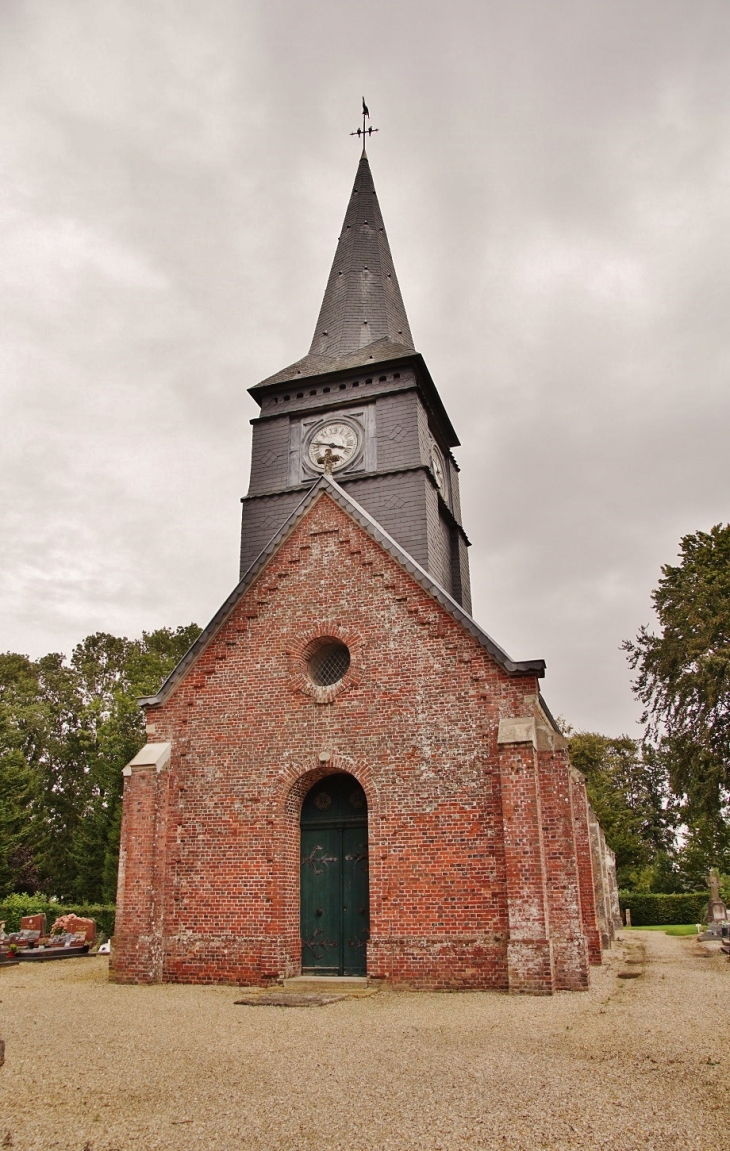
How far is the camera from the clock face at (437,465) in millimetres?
22300

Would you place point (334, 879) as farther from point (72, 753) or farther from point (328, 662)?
point (72, 753)

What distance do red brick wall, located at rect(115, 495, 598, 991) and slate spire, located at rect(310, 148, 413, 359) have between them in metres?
11.1

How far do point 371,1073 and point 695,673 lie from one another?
20059 millimetres

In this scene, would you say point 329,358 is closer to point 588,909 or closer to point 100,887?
point 588,909

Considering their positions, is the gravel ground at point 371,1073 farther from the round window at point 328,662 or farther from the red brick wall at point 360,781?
the round window at point 328,662

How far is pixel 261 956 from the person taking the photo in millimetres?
13125

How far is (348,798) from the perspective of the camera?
14.3m

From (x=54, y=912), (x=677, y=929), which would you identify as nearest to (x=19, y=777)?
(x=54, y=912)

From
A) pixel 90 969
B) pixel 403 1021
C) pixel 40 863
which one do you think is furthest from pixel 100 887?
pixel 403 1021

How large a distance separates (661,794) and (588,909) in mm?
49434

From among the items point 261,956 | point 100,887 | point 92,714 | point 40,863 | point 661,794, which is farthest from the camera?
point 661,794

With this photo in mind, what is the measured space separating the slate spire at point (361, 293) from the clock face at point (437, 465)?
3495 mm

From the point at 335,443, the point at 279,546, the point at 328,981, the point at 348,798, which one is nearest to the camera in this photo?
the point at 328,981

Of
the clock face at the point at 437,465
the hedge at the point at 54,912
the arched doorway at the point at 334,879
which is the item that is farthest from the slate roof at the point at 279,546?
the hedge at the point at 54,912
